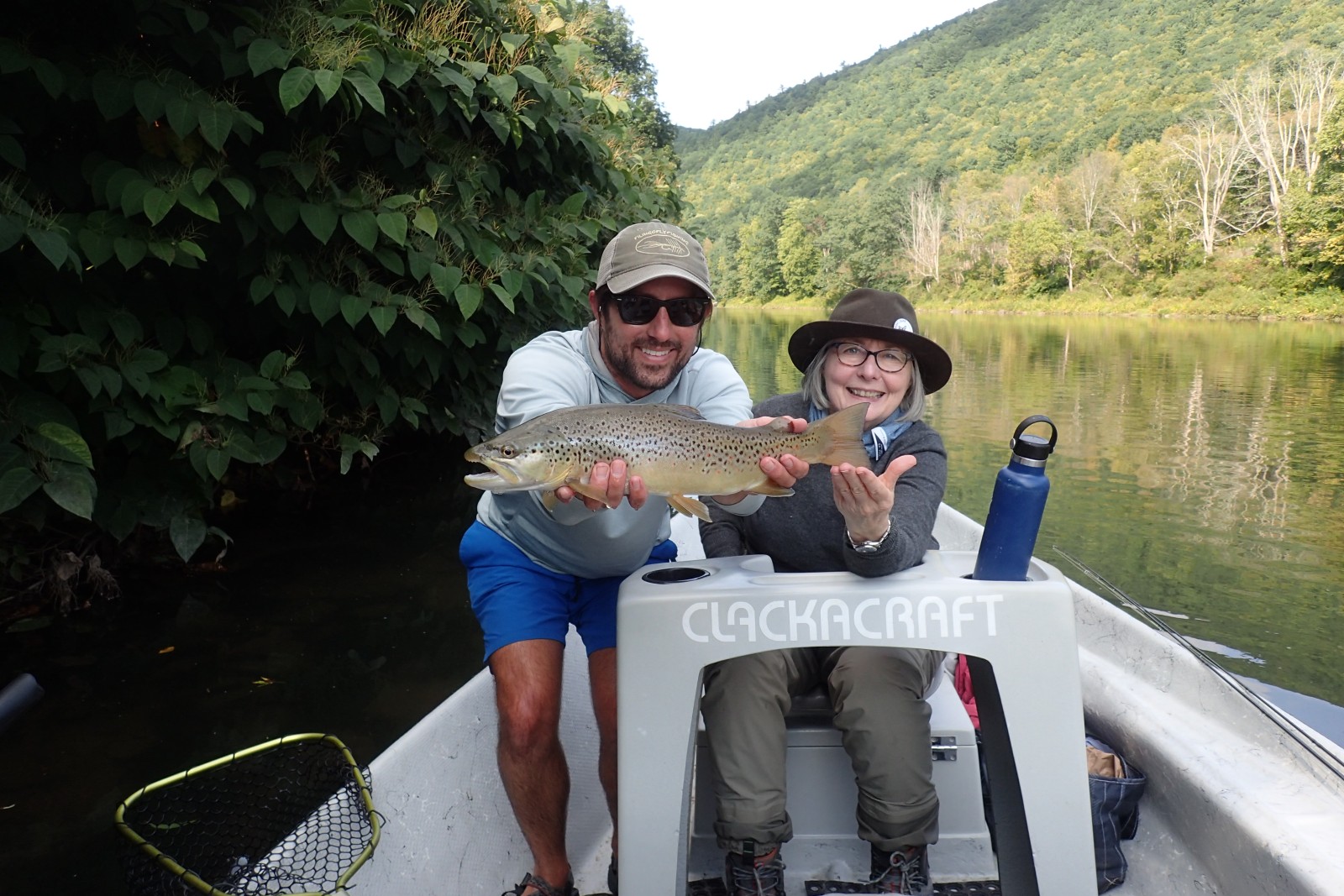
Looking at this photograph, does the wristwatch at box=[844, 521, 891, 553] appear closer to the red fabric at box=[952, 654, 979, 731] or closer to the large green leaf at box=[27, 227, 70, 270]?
the red fabric at box=[952, 654, 979, 731]

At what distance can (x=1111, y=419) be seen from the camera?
628 inches

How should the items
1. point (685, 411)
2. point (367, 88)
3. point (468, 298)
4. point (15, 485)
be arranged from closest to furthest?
1. point (685, 411)
2. point (15, 485)
3. point (367, 88)
4. point (468, 298)

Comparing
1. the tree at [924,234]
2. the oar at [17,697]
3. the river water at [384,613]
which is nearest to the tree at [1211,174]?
the tree at [924,234]

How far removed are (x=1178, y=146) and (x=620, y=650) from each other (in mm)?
68191

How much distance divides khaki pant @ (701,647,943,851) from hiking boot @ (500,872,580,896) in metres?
0.66

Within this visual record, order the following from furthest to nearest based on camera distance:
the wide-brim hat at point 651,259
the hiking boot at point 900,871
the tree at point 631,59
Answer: the tree at point 631,59 → the wide-brim hat at point 651,259 → the hiking boot at point 900,871

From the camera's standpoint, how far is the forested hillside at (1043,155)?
53719 millimetres

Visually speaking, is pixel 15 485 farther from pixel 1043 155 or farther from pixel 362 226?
pixel 1043 155

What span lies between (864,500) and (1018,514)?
39cm

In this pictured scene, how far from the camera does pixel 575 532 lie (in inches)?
114

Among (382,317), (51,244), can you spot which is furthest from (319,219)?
(51,244)

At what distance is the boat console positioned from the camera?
7.30 ft

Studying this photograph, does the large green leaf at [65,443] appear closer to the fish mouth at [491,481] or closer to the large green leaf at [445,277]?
the large green leaf at [445,277]

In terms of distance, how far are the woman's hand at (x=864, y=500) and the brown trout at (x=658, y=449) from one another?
0.12m
